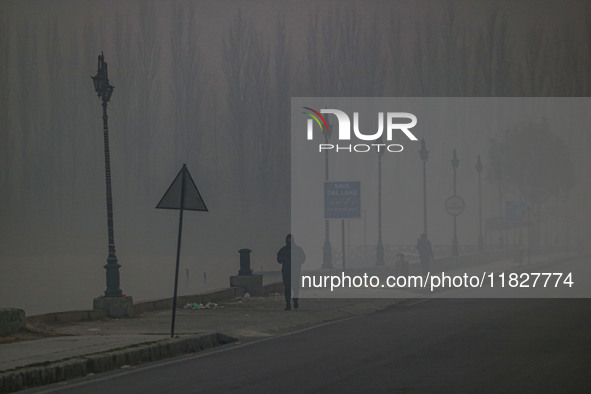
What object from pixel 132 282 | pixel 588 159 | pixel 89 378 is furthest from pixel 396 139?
pixel 89 378

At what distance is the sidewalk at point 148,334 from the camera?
42.4 feet

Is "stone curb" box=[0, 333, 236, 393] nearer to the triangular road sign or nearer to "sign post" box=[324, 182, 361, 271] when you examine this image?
the triangular road sign

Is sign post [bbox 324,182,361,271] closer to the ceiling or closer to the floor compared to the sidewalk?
closer to the ceiling

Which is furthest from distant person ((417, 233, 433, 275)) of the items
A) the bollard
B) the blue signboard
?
the bollard

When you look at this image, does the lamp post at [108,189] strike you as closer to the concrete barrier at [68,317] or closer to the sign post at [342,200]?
the concrete barrier at [68,317]

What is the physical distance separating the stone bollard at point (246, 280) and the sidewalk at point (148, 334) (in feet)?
2.98

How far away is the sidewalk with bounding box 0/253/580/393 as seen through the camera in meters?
12.9

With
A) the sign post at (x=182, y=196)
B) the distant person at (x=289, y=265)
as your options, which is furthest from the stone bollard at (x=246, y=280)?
the sign post at (x=182, y=196)

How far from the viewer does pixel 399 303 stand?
→ 96.3 ft

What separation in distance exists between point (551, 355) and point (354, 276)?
84.5 feet

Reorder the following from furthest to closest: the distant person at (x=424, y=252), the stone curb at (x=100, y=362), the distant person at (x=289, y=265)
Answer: the distant person at (x=424, y=252) → the distant person at (x=289, y=265) → the stone curb at (x=100, y=362)

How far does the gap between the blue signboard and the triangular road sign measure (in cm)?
2339

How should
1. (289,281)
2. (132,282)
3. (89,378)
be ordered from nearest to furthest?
(89,378)
(289,281)
(132,282)

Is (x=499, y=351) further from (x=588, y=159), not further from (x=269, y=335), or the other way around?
(x=588, y=159)
